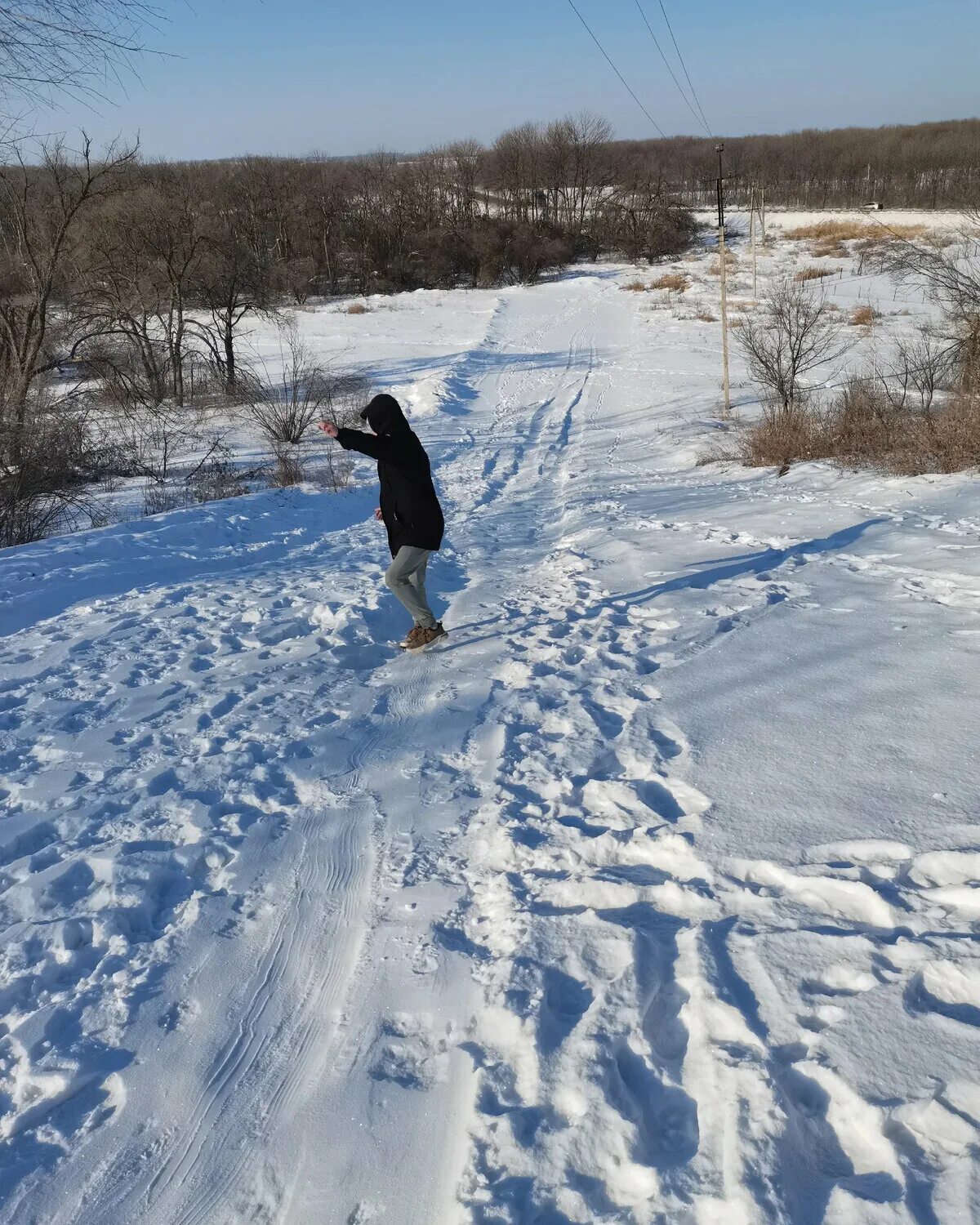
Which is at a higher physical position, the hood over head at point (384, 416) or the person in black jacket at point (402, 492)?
the hood over head at point (384, 416)

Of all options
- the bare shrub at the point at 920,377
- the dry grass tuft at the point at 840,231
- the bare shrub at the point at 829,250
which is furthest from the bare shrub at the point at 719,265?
the bare shrub at the point at 920,377

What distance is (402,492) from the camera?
552cm

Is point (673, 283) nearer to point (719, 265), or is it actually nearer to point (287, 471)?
point (719, 265)

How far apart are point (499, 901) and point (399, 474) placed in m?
3.08

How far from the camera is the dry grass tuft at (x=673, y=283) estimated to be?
47844mm

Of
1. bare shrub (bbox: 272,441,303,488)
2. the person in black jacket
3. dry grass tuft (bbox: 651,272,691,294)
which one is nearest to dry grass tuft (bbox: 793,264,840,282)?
dry grass tuft (bbox: 651,272,691,294)

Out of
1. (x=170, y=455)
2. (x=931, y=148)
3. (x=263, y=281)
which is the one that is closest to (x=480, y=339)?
(x=263, y=281)

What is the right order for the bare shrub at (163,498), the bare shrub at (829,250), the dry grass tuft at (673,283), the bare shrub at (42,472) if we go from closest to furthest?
the bare shrub at (42,472) → the bare shrub at (163,498) → the dry grass tuft at (673,283) → the bare shrub at (829,250)

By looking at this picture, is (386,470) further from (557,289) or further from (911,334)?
(557,289)

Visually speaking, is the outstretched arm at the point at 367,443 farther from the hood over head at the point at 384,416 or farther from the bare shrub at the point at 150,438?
the bare shrub at the point at 150,438

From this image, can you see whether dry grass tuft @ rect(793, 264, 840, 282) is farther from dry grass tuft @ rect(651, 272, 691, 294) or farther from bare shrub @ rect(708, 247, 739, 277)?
dry grass tuft @ rect(651, 272, 691, 294)

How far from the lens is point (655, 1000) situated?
2672 mm

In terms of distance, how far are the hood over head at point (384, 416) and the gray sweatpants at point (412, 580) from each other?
2.73 ft

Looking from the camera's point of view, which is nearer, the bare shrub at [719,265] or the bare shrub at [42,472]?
the bare shrub at [42,472]
